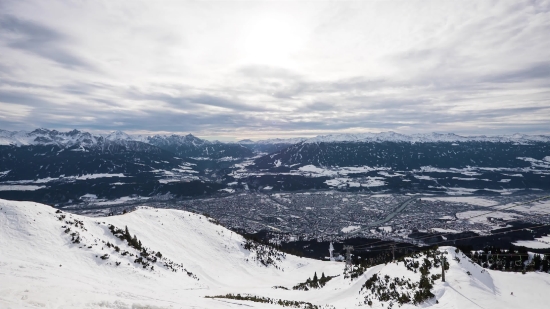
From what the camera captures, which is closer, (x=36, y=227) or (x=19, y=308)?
(x=19, y=308)

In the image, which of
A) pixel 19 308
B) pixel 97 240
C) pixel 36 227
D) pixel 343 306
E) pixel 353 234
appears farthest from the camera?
pixel 353 234

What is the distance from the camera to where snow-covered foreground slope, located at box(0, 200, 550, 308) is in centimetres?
1567

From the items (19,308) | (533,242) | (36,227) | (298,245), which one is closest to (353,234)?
(298,245)

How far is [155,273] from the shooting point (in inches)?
1471

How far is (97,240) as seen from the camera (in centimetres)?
3972

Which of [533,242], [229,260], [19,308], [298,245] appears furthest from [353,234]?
[19,308]

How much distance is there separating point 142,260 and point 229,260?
27.2m

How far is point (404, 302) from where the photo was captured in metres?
23.5

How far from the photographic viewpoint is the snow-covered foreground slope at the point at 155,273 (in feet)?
51.4

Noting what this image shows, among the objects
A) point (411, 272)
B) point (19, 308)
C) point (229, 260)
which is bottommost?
point (229, 260)

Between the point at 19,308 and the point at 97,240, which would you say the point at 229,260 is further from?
the point at 19,308

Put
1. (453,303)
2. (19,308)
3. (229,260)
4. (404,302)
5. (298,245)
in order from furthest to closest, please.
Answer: (298,245) → (229,260) → (404,302) → (453,303) → (19,308)

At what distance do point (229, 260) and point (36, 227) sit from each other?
125 feet

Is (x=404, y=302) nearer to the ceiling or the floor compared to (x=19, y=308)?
nearer to the floor
